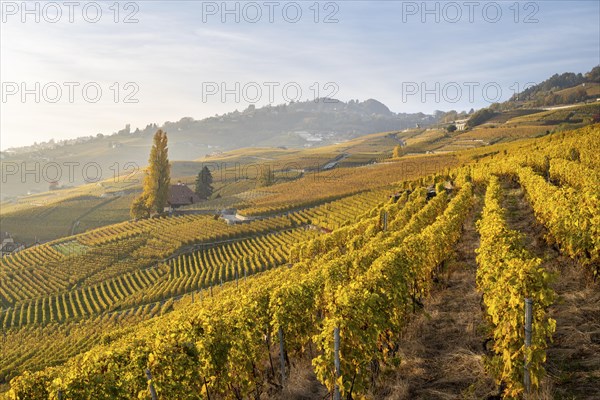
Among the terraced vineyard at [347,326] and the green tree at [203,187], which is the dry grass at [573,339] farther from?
the green tree at [203,187]

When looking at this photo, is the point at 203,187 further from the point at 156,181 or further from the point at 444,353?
the point at 444,353

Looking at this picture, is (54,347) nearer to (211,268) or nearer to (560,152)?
(211,268)

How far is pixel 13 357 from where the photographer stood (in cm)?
2675

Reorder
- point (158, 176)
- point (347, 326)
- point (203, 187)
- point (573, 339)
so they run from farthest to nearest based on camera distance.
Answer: point (203, 187), point (158, 176), point (573, 339), point (347, 326)

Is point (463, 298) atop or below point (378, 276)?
below

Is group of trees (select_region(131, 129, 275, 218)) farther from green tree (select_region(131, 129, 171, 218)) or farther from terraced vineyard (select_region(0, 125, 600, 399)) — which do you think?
terraced vineyard (select_region(0, 125, 600, 399))

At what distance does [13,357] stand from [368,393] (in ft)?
96.3

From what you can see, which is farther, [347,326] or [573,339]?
[573,339]

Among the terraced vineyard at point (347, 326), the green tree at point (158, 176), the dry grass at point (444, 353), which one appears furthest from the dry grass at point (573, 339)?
the green tree at point (158, 176)

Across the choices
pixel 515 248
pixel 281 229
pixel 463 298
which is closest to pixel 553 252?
pixel 463 298

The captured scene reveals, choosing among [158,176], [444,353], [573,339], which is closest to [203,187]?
[158,176]

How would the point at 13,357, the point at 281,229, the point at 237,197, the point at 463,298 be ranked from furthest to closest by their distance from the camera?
1. the point at 237,197
2. the point at 281,229
3. the point at 13,357
4. the point at 463,298

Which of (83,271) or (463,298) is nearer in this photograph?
(463,298)

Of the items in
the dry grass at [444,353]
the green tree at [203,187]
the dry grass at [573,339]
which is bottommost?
the dry grass at [444,353]
